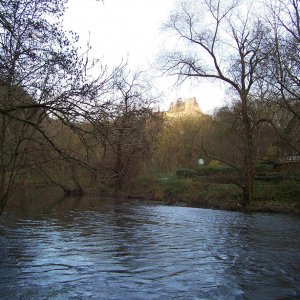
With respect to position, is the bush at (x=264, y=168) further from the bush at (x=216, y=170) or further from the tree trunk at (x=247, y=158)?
the tree trunk at (x=247, y=158)

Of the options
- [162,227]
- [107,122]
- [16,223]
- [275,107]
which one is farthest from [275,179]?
[107,122]

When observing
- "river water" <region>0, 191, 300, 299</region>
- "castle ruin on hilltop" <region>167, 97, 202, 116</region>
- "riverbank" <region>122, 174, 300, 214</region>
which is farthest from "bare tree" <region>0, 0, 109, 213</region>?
"castle ruin on hilltop" <region>167, 97, 202, 116</region>

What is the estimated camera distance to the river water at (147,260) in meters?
7.80

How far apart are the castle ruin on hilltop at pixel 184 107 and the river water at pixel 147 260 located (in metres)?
29.1

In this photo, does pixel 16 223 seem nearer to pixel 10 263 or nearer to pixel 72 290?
pixel 10 263

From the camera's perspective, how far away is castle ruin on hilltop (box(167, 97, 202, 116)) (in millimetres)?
46484

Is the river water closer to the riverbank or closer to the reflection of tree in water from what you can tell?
the reflection of tree in water

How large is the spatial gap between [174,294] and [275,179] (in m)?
23.4

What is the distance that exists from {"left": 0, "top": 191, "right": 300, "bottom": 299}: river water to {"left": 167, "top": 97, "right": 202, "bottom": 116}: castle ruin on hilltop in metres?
29.1

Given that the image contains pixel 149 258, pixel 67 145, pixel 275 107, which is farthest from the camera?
pixel 275 107

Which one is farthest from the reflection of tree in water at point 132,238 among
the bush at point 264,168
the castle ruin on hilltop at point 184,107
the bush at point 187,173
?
the castle ruin on hilltop at point 184,107

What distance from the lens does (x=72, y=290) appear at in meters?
7.67

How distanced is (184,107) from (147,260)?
136 ft

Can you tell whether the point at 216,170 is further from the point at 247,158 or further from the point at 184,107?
the point at 184,107
